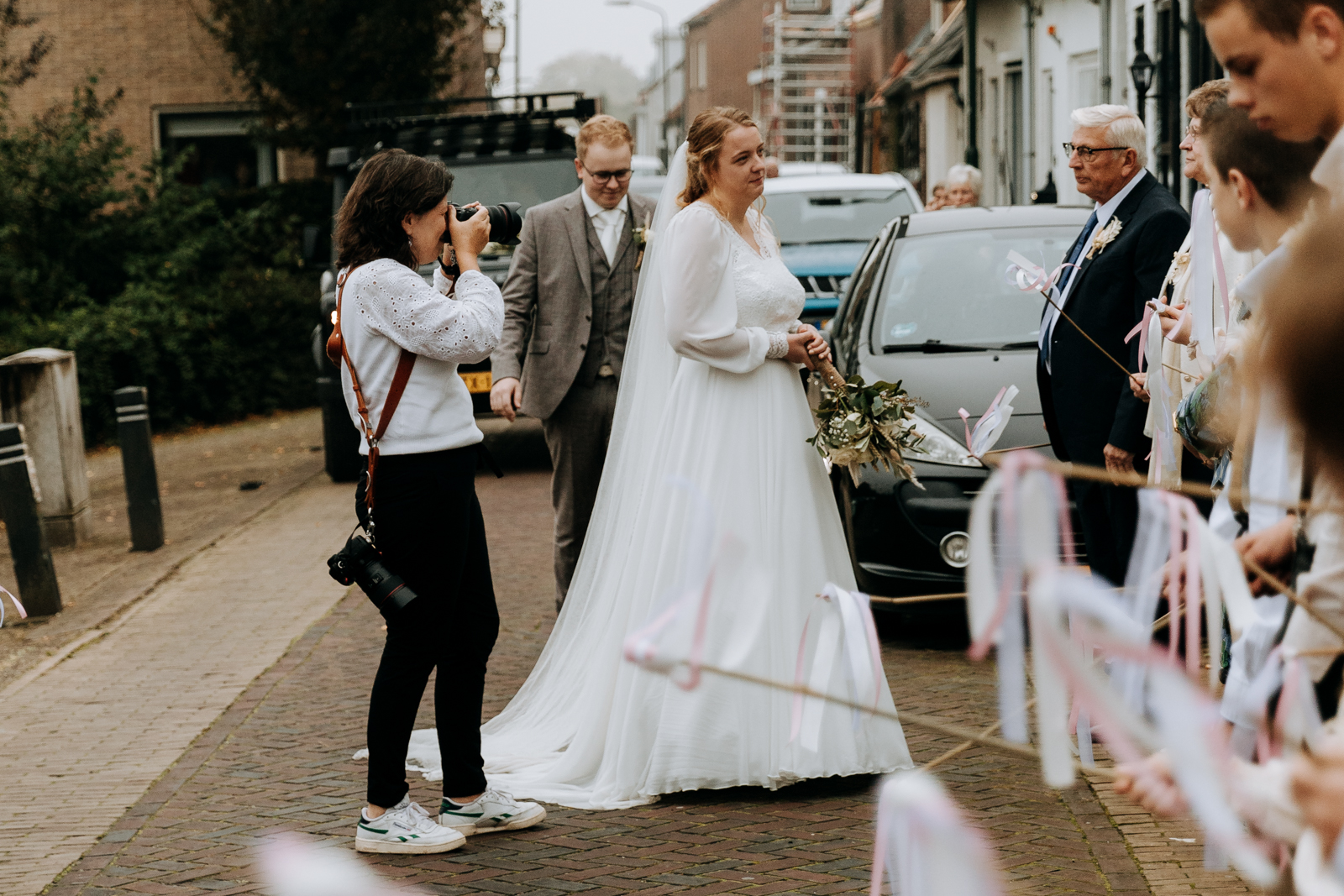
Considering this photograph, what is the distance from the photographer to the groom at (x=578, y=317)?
231 inches

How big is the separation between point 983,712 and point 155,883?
2813 millimetres

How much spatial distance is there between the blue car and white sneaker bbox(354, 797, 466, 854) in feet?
29.4

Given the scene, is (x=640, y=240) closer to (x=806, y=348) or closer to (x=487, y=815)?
(x=806, y=348)

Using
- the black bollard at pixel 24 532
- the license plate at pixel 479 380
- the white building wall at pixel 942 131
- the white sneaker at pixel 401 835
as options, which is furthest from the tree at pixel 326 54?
the white sneaker at pixel 401 835

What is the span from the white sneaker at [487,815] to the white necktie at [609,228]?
2410 millimetres

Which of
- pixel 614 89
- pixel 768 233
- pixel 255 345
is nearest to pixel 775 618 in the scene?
pixel 768 233

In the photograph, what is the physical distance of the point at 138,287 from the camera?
1622 cm

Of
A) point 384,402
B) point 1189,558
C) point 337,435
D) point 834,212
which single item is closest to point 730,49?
point 834,212

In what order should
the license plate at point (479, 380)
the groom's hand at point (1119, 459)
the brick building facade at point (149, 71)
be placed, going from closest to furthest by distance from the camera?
→ the groom's hand at point (1119, 459) → the license plate at point (479, 380) → the brick building facade at point (149, 71)

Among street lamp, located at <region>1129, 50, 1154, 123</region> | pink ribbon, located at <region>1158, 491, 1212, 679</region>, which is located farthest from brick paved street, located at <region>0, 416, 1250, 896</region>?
street lamp, located at <region>1129, 50, 1154, 123</region>

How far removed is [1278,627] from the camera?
189cm

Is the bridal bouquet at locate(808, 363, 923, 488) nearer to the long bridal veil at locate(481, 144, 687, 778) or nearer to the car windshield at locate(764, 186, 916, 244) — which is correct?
the long bridal veil at locate(481, 144, 687, 778)

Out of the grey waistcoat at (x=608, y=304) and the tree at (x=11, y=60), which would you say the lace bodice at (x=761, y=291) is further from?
the tree at (x=11, y=60)

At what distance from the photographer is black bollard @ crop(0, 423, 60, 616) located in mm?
7797
